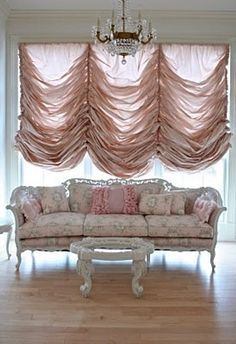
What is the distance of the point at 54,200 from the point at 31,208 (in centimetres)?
41

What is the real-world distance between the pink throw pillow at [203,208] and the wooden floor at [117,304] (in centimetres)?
59

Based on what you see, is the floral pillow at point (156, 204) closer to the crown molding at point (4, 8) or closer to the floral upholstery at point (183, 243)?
the floral upholstery at point (183, 243)

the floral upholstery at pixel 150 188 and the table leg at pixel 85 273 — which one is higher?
the floral upholstery at pixel 150 188

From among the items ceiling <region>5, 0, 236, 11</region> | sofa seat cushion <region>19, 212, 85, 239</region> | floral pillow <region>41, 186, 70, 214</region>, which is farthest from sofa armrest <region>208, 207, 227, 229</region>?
ceiling <region>5, 0, 236, 11</region>

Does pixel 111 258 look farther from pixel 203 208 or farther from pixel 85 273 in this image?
pixel 203 208

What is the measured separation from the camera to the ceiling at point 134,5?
610cm

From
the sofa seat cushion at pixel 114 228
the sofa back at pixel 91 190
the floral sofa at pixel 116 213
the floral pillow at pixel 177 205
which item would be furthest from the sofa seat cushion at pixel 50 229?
the floral pillow at pixel 177 205

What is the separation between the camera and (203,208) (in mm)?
5410

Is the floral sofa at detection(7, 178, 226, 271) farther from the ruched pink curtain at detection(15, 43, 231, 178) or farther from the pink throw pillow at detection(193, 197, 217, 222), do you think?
the ruched pink curtain at detection(15, 43, 231, 178)

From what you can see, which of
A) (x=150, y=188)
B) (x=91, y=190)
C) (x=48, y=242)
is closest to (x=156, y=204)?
(x=150, y=188)

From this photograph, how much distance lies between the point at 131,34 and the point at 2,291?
2773 millimetres

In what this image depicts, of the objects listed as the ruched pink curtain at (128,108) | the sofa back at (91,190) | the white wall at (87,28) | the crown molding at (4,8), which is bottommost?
the sofa back at (91,190)

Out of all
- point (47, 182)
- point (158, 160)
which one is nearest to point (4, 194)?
point (47, 182)

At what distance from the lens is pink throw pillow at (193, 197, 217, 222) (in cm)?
527
